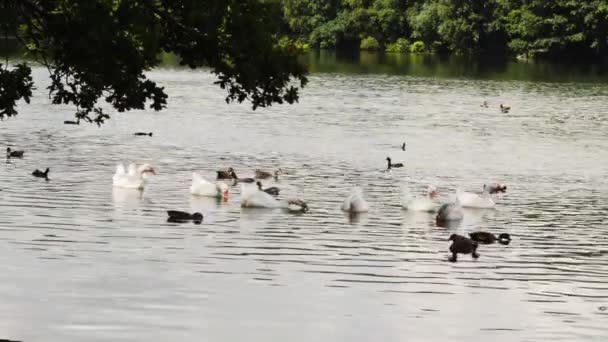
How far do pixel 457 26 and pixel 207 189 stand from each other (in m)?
121

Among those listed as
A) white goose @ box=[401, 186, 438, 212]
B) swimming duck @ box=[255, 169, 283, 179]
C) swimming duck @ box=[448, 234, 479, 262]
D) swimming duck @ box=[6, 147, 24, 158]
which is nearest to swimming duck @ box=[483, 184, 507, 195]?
white goose @ box=[401, 186, 438, 212]

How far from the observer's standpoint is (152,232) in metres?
27.5

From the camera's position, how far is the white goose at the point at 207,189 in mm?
33156

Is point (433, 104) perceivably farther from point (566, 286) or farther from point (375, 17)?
point (375, 17)

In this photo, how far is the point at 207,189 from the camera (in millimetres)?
33156

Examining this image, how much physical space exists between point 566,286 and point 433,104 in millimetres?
53229

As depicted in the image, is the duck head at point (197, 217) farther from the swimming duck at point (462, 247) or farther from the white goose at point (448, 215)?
the swimming duck at point (462, 247)

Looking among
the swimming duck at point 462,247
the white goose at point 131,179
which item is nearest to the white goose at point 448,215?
the swimming duck at point 462,247

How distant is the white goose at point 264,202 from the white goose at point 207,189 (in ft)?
5.04

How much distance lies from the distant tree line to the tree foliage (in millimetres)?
112980

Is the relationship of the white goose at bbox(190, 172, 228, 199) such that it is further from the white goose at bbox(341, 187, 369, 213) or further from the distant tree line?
the distant tree line

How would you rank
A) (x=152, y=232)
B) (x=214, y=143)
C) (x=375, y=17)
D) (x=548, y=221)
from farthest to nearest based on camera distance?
(x=375, y=17) → (x=214, y=143) → (x=548, y=221) → (x=152, y=232)

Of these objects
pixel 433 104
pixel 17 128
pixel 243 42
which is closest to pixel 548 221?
pixel 243 42

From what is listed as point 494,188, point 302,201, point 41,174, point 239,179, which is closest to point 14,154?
point 41,174
